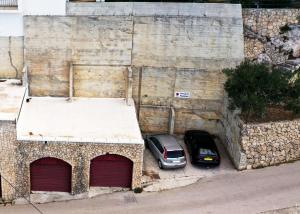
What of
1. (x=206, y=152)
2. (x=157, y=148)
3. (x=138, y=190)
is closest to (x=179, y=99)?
(x=157, y=148)

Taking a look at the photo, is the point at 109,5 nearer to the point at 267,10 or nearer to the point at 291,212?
the point at 267,10

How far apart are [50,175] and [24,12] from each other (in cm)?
988

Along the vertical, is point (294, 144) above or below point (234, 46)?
below

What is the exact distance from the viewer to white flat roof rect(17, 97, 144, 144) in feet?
81.9

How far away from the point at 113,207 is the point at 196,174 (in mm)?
5382

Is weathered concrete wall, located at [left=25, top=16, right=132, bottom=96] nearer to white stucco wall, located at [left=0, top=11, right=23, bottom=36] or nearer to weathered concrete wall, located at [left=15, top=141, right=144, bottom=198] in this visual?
white stucco wall, located at [left=0, top=11, right=23, bottom=36]

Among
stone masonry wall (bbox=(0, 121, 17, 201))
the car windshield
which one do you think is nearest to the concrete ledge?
the car windshield

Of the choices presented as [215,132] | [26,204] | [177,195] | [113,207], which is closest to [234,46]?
[215,132]

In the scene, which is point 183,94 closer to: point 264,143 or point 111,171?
point 264,143

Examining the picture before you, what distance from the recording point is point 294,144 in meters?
28.6

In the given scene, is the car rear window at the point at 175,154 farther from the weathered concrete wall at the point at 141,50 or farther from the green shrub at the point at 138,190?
the weathered concrete wall at the point at 141,50

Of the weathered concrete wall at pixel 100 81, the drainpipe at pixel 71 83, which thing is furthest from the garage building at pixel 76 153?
the weathered concrete wall at pixel 100 81

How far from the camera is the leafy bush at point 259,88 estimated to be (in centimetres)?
2731

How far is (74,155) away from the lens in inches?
981
